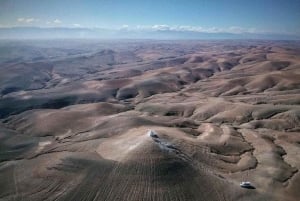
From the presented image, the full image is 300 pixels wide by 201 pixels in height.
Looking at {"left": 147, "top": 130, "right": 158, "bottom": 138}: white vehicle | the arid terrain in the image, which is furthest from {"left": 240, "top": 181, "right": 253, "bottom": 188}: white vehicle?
{"left": 147, "top": 130, "right": 158, "bottom": 138}: white vehicle

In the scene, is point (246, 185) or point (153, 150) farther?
point (153, 150)

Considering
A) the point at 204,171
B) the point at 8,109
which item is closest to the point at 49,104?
the point at 8,109

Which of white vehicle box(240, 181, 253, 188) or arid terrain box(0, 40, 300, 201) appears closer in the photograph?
white vehicle box(240, 181, 253, 188)

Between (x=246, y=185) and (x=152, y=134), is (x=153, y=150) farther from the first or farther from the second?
(x=246, y=185)

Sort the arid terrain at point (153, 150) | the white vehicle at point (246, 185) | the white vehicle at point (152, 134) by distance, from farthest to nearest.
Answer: the white vehicle at point (152, 134)
the arid terrain at point (153, 150)
the white vehicle at point (246, 185)

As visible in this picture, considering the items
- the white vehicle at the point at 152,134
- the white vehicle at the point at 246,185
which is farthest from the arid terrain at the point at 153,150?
the white vehicle at the point at 152,134

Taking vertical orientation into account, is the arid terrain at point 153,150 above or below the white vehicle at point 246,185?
below

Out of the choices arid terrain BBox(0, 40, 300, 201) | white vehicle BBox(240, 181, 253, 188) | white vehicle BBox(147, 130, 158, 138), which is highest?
white vehicle BBox(147, 130, 158, 138)

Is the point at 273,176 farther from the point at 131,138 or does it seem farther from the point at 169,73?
the point at 169,73

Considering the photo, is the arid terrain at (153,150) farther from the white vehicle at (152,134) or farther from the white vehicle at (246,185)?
the white vehicle at (152,134)

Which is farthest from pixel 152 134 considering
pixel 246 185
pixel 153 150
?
pixel 246 185

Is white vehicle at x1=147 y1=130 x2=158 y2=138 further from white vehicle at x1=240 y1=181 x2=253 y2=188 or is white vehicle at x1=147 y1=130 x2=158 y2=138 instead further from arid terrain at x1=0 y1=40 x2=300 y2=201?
white vehicle at x1=240 y1=181 x2=253 y2=188
